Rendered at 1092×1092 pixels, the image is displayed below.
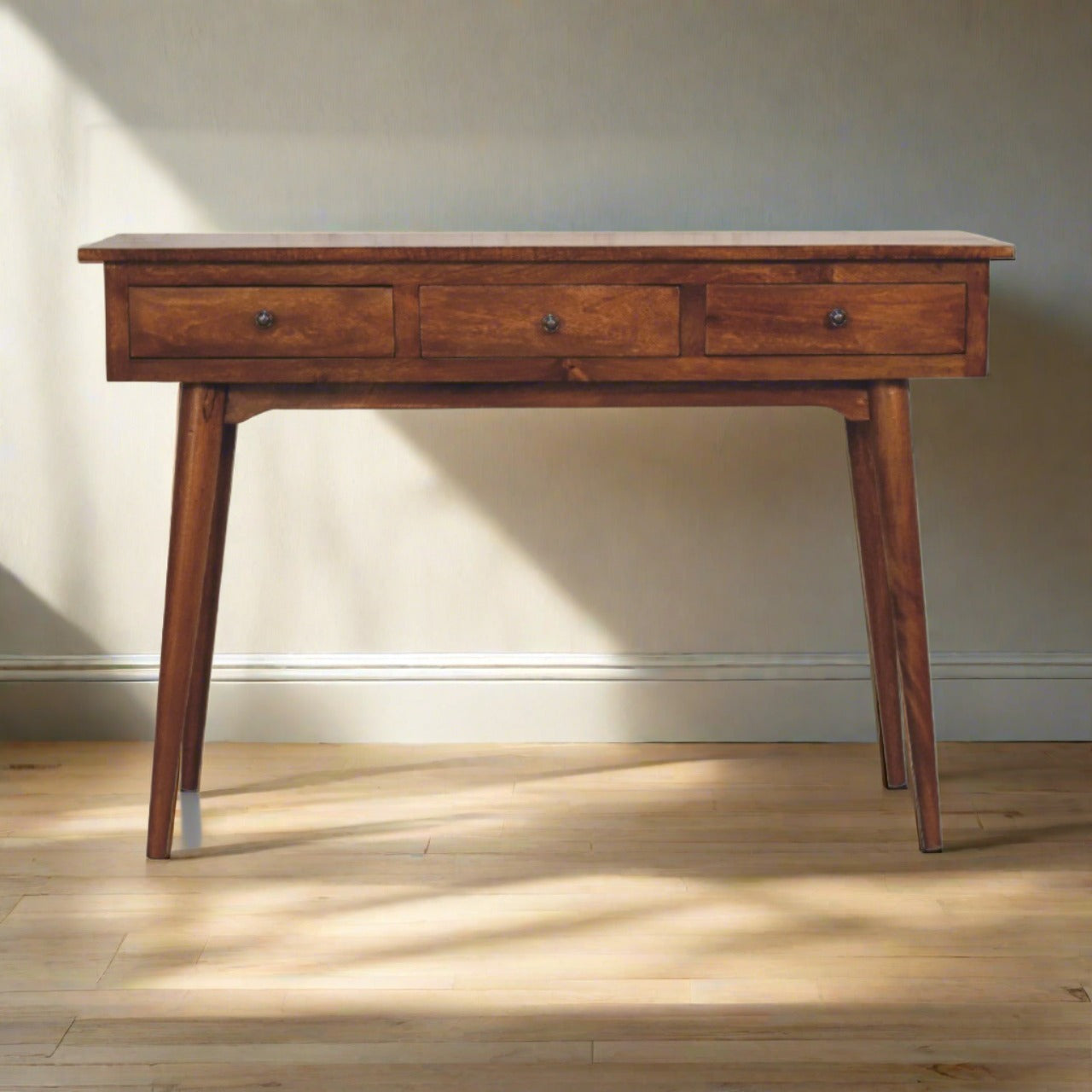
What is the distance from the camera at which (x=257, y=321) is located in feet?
5.89

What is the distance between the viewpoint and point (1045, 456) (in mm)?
2387

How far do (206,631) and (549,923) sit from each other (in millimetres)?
739

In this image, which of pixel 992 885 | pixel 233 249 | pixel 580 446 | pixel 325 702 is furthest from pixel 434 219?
pixel 992 885

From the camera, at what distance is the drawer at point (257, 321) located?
5.87 feet

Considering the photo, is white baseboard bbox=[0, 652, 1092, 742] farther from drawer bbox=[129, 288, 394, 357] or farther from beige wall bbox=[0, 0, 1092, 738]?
drawer bbox=[129, 288, 394, 357]

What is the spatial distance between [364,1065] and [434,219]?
1433 mm

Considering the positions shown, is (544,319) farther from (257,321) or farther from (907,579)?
(907,579)

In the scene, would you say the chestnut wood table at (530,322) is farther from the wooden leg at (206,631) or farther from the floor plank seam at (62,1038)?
the floor plank seam at (62,1038)

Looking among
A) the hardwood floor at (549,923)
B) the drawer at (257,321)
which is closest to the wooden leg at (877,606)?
the hardwood floor at (549,923)

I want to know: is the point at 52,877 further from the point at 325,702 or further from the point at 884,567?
the point at 884,567

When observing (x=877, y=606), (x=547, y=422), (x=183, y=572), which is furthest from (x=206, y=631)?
(x=877, y=606)

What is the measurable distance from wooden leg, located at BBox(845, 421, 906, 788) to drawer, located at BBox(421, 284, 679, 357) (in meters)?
0.46

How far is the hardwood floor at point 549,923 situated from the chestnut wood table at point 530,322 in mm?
498

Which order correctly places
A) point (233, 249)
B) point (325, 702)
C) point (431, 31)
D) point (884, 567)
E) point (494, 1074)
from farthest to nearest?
point (325, 702) → point (431, 31) → point (884, 567) → point (233, 249) → point (494, 1074)
